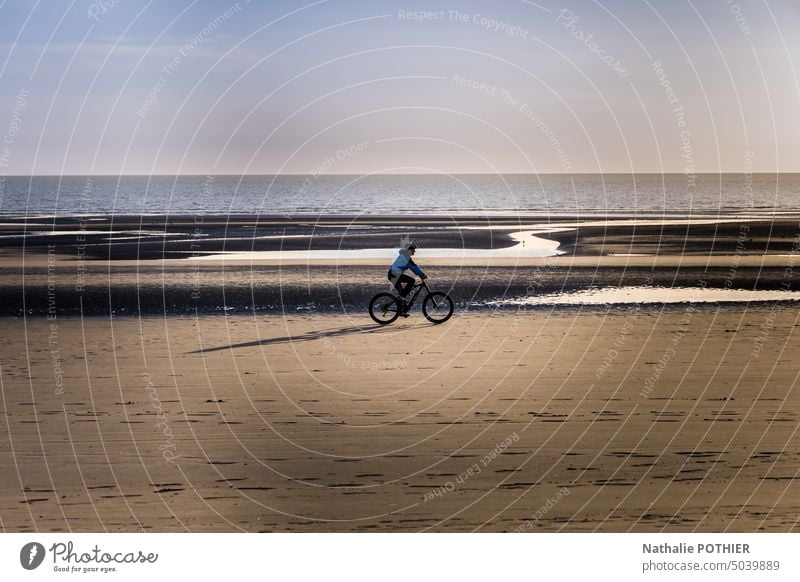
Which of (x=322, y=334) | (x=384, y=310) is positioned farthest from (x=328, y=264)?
(x=322, y=334)

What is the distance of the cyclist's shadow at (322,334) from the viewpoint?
2322 cm

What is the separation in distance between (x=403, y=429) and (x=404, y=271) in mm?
11469

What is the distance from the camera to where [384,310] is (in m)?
26.9

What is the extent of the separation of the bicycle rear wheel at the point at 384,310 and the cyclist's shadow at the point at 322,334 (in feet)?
1.19

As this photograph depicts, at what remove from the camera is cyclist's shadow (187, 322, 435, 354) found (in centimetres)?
2322

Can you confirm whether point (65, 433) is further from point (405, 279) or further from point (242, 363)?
point (405, 279)

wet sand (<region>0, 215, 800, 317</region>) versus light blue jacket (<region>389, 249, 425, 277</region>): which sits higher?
wet sand (<region>0, 215, 800, 317</region>)

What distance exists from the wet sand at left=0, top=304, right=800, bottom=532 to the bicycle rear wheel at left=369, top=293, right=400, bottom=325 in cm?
120

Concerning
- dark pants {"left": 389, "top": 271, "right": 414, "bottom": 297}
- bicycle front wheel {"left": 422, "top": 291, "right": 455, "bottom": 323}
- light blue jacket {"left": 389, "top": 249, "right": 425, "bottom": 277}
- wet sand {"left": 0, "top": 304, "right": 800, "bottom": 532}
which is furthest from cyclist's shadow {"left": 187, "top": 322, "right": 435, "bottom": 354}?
light blue jacket {"left": 389, "top": 249, "right": 425, "bottom": 277}

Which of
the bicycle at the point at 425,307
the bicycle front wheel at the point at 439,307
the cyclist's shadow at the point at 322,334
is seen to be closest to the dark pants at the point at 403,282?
the bicycle at the point at 425,307
